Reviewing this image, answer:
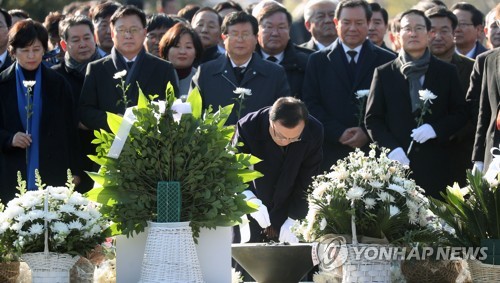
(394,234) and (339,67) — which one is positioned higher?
(339,67)

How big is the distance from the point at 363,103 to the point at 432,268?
11.6 ft

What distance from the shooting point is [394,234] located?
18.7ft

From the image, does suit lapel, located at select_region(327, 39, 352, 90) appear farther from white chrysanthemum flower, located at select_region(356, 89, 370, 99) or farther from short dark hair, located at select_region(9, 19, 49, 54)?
short dark hair, located at select_region(9, 19, 49, 54)

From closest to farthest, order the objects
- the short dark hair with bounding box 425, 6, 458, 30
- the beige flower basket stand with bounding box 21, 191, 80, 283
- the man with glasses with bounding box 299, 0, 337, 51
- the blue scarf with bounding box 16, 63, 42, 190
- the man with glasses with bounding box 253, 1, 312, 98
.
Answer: the beige flower basket stand with bounding box 21, 191, 80, 283, the blue scarf with bounding box 16, 63, 42, 190, the man with glasses with bounding box 253, 1, 312, 98, the short dark hair with bounding box 425, 6, 458, 30, the man with glasses with bounding box 299, 0, 337, 51

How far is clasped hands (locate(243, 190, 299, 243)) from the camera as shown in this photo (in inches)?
275

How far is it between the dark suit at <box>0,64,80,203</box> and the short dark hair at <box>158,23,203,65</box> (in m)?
1.18

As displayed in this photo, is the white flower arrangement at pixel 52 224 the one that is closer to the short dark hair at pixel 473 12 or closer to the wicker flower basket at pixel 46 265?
the wicker flower basket at pixel 46 265

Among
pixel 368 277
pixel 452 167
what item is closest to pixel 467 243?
pixel 368 277

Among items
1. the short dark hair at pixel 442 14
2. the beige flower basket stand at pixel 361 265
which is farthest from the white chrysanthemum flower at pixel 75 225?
the short dark hair at pixel 442 14

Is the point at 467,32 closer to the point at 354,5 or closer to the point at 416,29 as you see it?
the point at 354,5

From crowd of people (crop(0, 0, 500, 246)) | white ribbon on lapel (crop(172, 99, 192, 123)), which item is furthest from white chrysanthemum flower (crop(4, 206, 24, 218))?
crowd of people (crop(0, 0, 500, 246))

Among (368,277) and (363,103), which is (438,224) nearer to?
(368,277)

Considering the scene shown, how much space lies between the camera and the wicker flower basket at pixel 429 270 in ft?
18.5

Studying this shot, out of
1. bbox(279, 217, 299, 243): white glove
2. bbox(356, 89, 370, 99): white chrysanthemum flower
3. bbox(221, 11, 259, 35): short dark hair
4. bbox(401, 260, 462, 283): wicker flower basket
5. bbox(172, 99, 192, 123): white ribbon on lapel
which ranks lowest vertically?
bbox(401, 260, 462, 283): wicker flower basket
